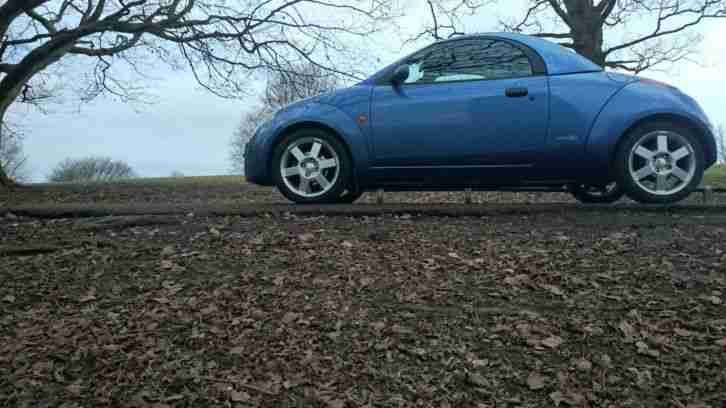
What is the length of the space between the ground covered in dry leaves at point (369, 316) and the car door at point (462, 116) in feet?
2.76

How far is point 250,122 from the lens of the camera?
4394cm

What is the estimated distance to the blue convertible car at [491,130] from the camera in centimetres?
564

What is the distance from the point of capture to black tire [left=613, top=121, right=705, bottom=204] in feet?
18.4

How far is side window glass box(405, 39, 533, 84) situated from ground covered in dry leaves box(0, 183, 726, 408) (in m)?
1.66

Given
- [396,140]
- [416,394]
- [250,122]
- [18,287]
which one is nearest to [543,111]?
[396,140]

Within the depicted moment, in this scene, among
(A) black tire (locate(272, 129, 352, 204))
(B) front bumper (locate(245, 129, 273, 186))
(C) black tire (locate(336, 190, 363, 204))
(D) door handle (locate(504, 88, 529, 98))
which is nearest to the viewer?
(D) door handle (locate(504, 88, 529, 98))

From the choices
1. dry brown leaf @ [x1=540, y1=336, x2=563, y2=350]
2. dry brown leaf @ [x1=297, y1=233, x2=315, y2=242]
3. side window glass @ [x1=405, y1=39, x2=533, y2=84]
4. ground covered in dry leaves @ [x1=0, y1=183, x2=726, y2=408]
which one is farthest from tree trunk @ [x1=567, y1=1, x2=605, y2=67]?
dry brown leaf @ [x1=540, y1=336, x2=563, y2=350]

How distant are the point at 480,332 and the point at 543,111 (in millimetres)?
3102

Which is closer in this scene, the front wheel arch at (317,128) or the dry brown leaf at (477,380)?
the dry brown leaf at (477,380)

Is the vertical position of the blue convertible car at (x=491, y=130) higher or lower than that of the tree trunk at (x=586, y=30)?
lower

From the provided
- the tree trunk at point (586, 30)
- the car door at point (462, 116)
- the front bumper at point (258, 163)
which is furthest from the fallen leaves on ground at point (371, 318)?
the tree trunk at point (586, 30)

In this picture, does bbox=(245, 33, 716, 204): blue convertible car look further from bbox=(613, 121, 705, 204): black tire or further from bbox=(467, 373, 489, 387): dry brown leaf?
bbox=(467, 373, 489, 387): dry brown leaf

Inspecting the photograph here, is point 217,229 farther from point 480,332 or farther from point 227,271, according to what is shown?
point 480,332

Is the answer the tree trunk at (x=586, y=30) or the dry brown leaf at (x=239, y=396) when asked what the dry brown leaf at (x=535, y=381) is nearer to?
the dry brown leaf at (x=239, y=396)
